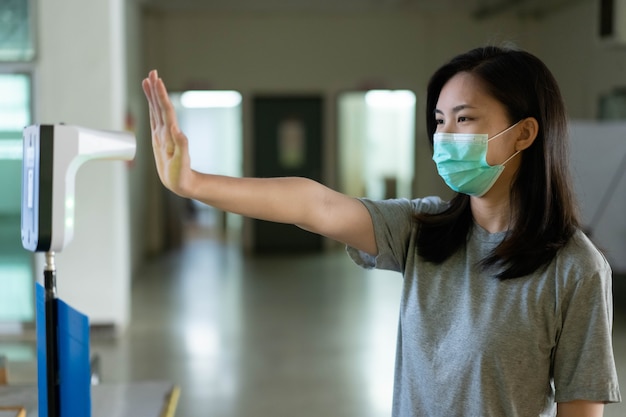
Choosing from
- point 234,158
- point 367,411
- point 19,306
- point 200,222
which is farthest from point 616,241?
point 234,158

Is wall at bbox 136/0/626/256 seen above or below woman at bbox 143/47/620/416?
above

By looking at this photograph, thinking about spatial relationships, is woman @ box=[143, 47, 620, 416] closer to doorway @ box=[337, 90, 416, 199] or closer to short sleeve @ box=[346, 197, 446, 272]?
short sleeve @ box=[346, 197, 446, 272]

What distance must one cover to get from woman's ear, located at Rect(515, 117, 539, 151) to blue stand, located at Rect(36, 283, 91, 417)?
2.86ft

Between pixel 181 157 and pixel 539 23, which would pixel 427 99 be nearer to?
pixel 181 157

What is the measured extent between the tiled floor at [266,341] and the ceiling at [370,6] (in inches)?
146

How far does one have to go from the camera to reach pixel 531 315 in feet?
4.39

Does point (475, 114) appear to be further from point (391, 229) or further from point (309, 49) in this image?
point (309, 49)

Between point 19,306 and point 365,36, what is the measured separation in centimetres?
667

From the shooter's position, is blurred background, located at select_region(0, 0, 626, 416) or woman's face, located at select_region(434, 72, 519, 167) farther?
blurred background, located at select_region(0, 0, 626, 416)

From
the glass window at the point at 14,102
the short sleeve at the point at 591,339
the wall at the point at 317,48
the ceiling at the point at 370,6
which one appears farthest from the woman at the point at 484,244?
the wall at the point at 317,48

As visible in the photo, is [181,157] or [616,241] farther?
[616,241]

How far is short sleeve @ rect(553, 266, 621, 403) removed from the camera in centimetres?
129

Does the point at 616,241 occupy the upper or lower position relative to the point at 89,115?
lower

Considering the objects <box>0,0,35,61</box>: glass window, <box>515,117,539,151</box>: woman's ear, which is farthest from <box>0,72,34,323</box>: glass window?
<box>515,117,539,151</box>: woman's ear
